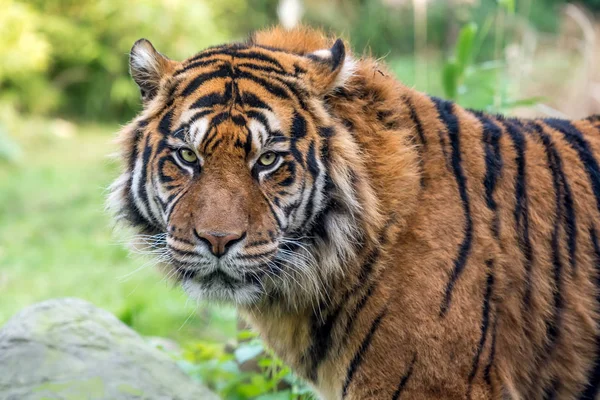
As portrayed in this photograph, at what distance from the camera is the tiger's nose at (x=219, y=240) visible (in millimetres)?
2229

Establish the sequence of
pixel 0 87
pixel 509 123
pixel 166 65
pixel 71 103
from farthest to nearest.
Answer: pixel 71 103 → pixel 0 87 → pixel 509 123 → pixel 166 65

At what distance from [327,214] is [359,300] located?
31cm

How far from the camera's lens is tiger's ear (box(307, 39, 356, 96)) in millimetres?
2420

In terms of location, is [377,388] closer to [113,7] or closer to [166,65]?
[166,65]

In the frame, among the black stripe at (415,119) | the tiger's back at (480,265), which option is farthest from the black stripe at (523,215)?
the black stripe at (415,119)

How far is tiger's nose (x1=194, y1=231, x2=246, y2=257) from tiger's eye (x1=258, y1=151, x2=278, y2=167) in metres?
0.25

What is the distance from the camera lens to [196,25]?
1080 centimetres

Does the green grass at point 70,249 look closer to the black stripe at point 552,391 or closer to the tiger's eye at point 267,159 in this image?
the tiger's eye at point 267,159

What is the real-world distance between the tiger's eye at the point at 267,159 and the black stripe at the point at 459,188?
65 centimetres

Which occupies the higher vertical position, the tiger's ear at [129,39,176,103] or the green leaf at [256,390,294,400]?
the tiger's ear at [129,39,176,103]

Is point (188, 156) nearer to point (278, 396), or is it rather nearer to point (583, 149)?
point (278, 396)

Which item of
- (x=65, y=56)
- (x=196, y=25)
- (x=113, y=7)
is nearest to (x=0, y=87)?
(x=65, y=56)

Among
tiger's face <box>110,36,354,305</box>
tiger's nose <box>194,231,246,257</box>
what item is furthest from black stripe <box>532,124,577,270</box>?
tiger's nose <box>194,231,246,257</box>

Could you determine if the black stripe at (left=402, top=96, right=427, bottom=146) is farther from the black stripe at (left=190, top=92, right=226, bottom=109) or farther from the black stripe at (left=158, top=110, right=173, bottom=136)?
the black stripe at (left=158, top=110, right=173, bottom=136)
